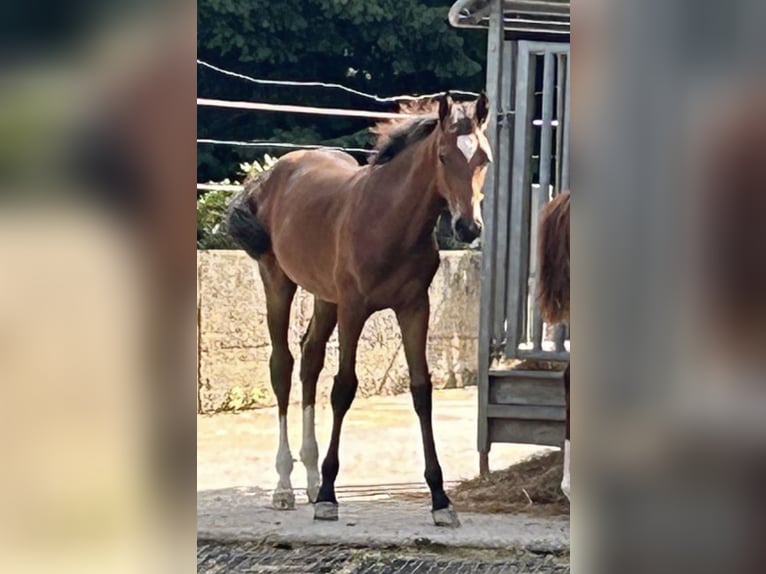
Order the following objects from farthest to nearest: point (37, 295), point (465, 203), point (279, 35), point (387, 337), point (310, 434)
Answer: point (279, 35) < point (387, 337) < point (310, 434) < point (465, 203) < point (37, 295)

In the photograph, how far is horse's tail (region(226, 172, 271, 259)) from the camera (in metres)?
4.91

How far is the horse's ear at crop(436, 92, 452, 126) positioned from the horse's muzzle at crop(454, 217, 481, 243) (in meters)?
0.42

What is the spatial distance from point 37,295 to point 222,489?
4.10 meters

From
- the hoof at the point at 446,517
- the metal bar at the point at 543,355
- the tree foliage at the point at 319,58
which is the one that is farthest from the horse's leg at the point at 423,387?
the tree foliage at the point at 319,58

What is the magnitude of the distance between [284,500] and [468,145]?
5.55ft

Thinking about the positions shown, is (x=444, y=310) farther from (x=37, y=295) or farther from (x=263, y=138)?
(x=37, y=295)

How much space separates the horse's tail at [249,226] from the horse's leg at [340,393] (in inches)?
26.0

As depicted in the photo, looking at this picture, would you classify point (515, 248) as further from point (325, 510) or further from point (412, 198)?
point (325, 510)

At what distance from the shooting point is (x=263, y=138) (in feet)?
26.7

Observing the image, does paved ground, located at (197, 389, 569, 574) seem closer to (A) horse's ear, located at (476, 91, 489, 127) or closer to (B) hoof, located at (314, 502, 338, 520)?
(B) hoof, located at (314, 502, 338, 520)

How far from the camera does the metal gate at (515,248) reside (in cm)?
471

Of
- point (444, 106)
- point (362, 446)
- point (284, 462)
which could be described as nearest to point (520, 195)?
point (444, 106)

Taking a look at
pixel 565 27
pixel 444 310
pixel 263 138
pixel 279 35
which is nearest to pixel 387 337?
pixel 444 310

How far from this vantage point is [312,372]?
477 centimetres
